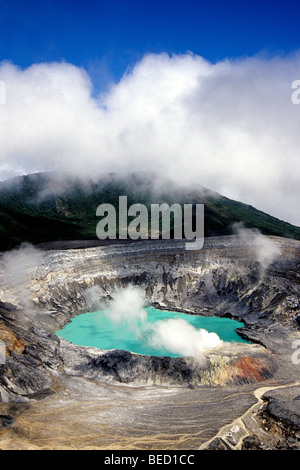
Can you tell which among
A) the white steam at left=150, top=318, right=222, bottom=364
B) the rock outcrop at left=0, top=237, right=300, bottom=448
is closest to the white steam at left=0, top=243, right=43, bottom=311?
the rock outcrop at left=0, top=237, right=300, bottom=448

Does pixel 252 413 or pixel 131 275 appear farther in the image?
pixel 131 275

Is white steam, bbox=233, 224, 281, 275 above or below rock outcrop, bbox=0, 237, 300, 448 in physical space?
above

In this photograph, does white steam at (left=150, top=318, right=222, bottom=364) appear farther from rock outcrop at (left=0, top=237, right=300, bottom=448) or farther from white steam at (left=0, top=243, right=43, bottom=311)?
white steam at (left=0, top=243, right=43, bottom=311)

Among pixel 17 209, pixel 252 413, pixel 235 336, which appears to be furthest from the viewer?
pixel 17 209
